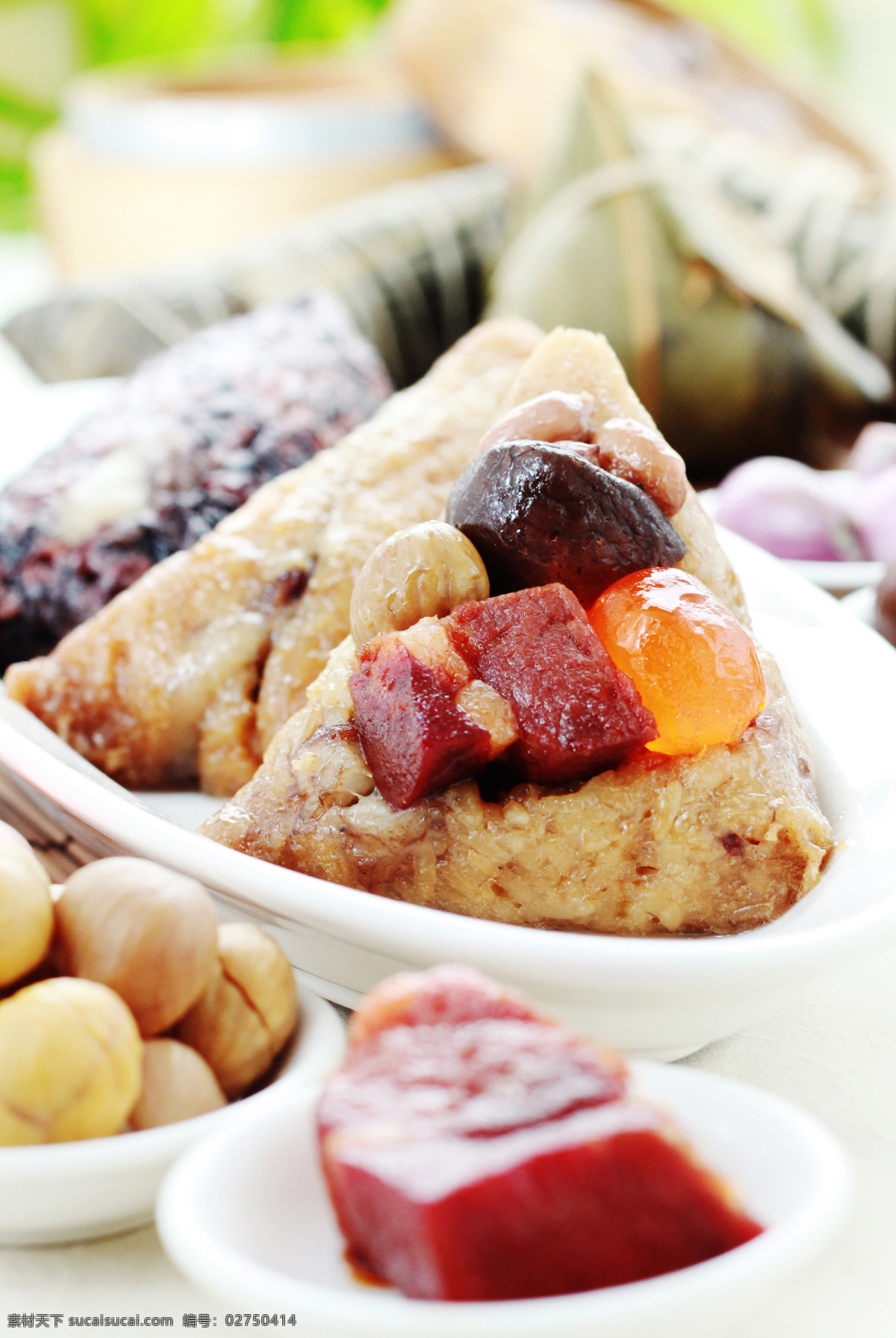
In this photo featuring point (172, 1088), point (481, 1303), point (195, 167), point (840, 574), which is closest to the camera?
point (481, 1303)

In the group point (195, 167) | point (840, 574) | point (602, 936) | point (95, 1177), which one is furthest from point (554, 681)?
point (195, 167)

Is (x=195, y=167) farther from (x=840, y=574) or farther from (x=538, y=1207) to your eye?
(x=538, y=1207)

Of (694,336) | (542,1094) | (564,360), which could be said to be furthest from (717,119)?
(542,1094)

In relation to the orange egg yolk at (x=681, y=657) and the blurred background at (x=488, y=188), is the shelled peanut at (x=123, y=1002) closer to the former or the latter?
the orange egg yolk at (x=681, y=657)

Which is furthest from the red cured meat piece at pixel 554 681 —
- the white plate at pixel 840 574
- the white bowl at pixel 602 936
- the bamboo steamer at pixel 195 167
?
the bamboo steamer at pixel 195 167

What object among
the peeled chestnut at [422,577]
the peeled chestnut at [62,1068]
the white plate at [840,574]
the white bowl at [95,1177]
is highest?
the peeled chestnut at [422,577]

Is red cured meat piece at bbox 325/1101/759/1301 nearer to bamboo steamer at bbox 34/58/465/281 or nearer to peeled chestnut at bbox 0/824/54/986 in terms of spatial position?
peeled chestnut at bbox 0/824/54/986

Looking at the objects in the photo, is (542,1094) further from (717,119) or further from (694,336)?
(717,119)
